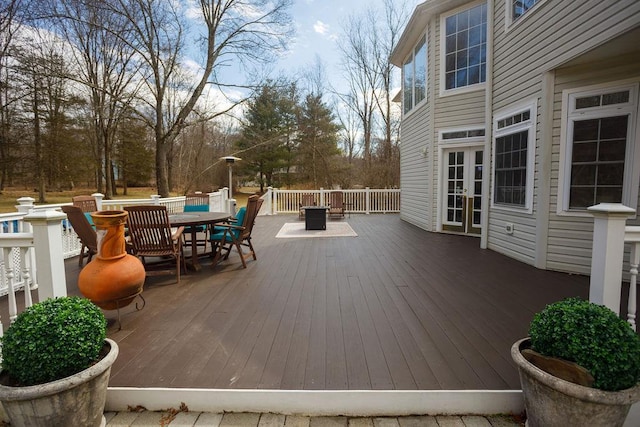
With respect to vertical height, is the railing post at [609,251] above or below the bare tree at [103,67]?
below

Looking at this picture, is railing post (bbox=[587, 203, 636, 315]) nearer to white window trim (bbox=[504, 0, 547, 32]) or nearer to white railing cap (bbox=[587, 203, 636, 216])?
white railing cap (bbox=[587, 203, 636, 216])

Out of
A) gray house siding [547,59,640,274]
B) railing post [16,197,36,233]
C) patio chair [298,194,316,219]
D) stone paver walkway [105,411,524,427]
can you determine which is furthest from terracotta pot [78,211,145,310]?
patio chair [298,194,316,219]

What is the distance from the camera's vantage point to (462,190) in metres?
6.93

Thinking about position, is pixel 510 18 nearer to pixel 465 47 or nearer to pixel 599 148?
pixel 465 47

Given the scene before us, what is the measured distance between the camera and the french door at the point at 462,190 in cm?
665

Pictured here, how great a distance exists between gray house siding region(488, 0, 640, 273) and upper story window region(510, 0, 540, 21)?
0.51 feet

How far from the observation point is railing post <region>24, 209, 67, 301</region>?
74.8 inches

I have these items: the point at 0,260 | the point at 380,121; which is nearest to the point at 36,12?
the point at 0,260

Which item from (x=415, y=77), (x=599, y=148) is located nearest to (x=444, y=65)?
(x=415, y=77)

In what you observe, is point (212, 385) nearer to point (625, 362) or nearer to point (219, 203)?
point (625, 362)

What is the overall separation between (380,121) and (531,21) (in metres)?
13.7

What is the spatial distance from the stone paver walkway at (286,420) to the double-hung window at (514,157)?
12.5ft

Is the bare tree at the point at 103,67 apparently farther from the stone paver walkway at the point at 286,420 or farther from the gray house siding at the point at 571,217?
the gray house siding at the point at 571,217

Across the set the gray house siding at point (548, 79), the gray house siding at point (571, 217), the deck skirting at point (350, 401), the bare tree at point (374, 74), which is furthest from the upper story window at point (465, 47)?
the bare tree at point (374, 74)
